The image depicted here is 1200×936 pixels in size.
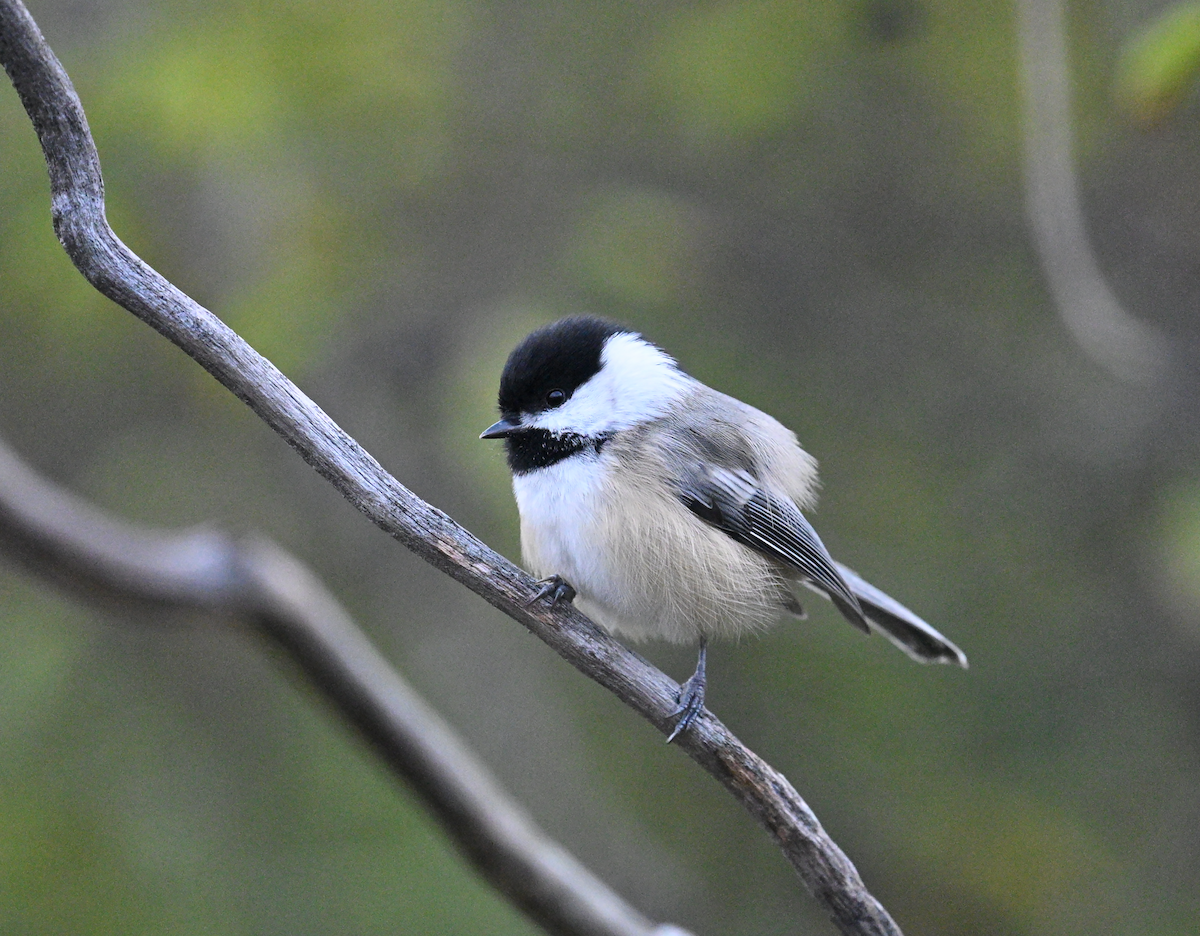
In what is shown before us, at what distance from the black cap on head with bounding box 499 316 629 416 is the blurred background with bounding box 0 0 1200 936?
0.37 metres

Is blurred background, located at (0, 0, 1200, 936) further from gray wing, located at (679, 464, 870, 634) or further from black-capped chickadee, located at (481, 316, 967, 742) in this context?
gray wing, located at (679, 464, 870, 634)

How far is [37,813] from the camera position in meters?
2.08

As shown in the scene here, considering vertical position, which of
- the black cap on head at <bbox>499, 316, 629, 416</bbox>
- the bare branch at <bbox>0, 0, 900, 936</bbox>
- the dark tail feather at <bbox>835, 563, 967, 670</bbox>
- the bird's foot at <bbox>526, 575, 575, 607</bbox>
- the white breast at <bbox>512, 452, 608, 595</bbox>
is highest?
the dark tail feather at <bbox>835, 563, 967, 670</bbox>

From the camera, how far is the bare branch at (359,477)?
2.62 feet

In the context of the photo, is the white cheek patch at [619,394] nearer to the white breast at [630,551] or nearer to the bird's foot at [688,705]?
the white breast at [630,551]

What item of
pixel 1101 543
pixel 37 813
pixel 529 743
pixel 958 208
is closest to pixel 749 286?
pixel 958 208

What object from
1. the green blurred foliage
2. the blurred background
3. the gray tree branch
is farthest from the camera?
the blurred background

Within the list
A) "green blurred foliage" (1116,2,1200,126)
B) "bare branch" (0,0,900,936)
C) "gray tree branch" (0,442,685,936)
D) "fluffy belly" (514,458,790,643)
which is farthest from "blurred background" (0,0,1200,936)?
"green blurred foliage" (1116,2,1200,126)

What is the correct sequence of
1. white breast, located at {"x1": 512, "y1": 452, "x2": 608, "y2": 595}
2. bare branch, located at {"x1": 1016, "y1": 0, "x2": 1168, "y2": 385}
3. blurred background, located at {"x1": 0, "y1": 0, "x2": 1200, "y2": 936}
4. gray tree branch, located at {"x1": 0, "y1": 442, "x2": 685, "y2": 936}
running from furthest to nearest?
blurred background, located at {"x1": 0, "y1": 0, "x2": 1200, "y2": 936} → bare branch, located at {"x1": 1016, "y1": 0, "x2": 1168, "y2": 385} → white breast, located at {"x1": 512, "y1": 452, "x2": 608, "y2": 595} → gray tree branch, located at {"x1": 0, "y1": 442, "x2": 685, "y2": 936}

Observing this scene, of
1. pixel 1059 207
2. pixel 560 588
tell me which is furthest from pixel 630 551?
pixel 1059 207

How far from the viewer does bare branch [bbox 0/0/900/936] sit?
80cm

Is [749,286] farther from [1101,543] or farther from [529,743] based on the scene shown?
[529,743]

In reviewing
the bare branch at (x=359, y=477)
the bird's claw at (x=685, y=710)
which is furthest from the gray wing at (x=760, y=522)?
the bare branch at (x=359, y=477)

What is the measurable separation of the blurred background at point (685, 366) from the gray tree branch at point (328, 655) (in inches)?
22.7
